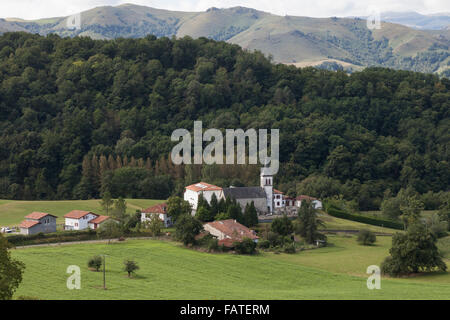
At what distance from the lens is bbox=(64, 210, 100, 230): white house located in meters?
55.7

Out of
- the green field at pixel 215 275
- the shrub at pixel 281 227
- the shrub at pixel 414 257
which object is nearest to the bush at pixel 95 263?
the green field at pixel 215 275

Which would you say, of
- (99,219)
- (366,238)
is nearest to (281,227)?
(366,238)

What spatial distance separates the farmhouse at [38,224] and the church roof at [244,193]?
687 inches

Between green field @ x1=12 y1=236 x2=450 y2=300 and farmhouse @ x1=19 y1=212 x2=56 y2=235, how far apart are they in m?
7.50

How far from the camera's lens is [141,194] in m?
78.0

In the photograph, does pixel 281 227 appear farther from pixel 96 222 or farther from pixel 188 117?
pixel 188 117

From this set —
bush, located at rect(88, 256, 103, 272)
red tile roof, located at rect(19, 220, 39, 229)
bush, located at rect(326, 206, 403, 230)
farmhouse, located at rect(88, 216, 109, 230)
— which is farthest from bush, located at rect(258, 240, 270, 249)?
red tile roof, located at rect(19, 220, 39, 229)

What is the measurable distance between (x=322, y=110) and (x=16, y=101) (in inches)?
2109

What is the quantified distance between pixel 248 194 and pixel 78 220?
712 inches

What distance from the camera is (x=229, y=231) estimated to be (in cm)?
5081

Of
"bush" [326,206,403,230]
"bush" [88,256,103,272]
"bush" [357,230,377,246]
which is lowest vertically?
"bush" [326,206,403,230]

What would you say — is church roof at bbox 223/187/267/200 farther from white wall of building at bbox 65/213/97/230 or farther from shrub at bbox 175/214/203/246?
white wall of building at bbox 65/213/97/230

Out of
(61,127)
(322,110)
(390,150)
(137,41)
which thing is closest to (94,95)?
(61,127)

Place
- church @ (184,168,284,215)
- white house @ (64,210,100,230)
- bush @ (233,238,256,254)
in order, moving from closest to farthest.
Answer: bush @ (233,238,256,254) → white house @ (64,210,100,230) → church @ (184,168,284,215)
